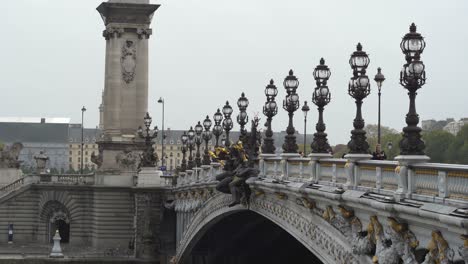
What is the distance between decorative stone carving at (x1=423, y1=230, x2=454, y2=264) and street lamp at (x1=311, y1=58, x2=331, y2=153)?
10.6m

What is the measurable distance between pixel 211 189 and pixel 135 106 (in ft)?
112

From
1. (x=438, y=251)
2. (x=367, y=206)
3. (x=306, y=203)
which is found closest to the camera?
(x=438, y=251)

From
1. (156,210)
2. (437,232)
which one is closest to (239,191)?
(437,232)

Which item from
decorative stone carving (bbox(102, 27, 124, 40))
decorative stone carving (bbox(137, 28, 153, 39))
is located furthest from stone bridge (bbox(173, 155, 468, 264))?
decorative stone carving (bbox(102, 27, 124, 40))

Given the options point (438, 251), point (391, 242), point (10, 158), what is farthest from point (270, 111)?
point (10, 158)

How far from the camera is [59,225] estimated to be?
8444cm

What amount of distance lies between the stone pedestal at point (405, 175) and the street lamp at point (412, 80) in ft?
0.66

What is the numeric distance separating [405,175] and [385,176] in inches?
74.6

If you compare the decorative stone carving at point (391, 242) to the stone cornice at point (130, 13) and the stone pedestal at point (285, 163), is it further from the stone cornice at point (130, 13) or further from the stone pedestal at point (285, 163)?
the stone cornice at point (130, 13)

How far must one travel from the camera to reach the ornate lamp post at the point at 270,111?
121ft

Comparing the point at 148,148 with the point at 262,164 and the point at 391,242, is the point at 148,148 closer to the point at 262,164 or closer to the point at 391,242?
the point at 262,164

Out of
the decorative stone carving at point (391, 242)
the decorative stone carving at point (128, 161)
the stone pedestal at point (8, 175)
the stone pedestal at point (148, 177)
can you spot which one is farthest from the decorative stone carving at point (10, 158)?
the decorative stone carving at point (391, 242)

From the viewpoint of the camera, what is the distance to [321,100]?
2823 cm

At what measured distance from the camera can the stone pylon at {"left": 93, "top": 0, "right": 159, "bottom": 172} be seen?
80.4m
